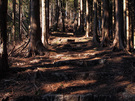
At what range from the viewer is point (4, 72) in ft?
17.9

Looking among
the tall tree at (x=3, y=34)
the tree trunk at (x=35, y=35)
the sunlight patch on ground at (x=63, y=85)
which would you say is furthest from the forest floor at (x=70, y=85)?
the tree trunk at (x=35, y=35)

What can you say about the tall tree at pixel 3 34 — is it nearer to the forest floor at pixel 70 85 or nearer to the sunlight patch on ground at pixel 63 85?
the forest floor at pixel 70 85

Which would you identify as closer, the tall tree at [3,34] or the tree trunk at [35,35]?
the tall tree at [3,34]

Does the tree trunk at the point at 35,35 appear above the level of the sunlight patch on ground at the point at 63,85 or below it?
above

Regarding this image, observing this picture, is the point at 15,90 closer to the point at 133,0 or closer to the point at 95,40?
the point at 95,40

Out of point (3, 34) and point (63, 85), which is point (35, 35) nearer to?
point (3, 34)

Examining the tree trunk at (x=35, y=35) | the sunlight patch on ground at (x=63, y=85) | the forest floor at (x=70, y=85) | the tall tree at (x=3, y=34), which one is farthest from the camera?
the tree trunk at (x=35, y=35)

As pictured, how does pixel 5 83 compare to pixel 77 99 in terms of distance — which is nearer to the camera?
pixel 77 99

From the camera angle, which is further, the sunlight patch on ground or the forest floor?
the sunlight patch on ground

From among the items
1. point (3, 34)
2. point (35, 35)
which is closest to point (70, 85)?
point (3, 34)

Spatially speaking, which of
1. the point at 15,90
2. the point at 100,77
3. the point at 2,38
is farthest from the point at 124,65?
the point at 2,38

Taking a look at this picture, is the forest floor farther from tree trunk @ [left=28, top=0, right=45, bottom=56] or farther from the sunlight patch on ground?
tree trunk @ [left=28, top=0, right=45, bottom=56]

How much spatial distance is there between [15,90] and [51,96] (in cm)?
115

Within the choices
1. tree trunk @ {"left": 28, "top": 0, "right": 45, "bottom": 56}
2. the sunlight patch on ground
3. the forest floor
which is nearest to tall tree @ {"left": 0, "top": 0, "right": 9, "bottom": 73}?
the forest floor
